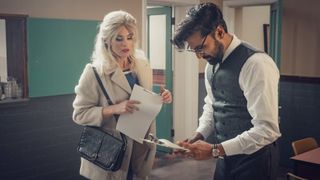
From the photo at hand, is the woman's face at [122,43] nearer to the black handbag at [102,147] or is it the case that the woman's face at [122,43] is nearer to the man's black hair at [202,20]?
the black handbag at [102,147]

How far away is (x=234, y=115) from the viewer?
174cm

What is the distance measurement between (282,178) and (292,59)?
1.41 meters

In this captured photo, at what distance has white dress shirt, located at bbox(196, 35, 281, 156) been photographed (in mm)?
1576

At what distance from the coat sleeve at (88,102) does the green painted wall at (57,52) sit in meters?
1.34

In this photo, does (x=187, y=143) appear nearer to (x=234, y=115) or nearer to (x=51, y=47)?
(x=234, y=115)

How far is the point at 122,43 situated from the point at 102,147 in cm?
57

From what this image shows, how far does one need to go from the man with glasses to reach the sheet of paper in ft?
1.21

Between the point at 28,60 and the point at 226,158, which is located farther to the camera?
the point at 28,60

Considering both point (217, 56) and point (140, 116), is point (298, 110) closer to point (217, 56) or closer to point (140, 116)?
point (140, 116)

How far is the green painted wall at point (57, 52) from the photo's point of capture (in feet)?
10.9

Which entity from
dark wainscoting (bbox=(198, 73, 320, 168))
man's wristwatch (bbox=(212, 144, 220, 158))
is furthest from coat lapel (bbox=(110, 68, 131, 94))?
dark wainscoting (bbox=(198, 73, 320, 168))

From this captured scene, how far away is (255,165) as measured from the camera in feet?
5.69

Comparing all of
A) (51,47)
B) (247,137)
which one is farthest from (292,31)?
(247,137)

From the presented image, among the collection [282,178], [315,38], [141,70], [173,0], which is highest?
[173,0]
